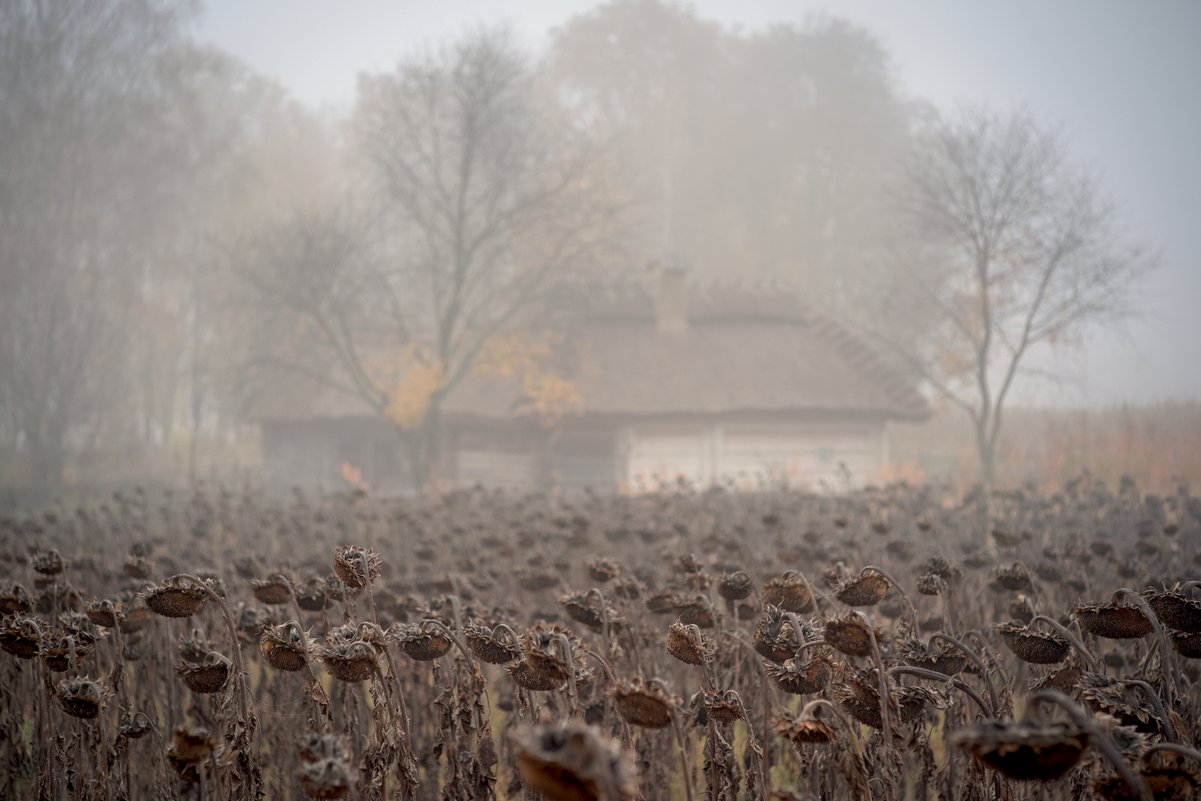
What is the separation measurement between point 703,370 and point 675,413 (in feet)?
7.48

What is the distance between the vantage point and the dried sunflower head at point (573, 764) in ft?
3.59

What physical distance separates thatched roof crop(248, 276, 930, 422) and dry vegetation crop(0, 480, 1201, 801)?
15.1 metres

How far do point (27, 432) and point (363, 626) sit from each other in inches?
1063

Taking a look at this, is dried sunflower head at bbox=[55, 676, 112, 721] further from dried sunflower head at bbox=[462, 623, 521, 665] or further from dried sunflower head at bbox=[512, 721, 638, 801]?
dried sunflower head at bbox=[512, 721, 638, 801]

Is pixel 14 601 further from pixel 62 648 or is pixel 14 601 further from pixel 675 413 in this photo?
pixel 675 413

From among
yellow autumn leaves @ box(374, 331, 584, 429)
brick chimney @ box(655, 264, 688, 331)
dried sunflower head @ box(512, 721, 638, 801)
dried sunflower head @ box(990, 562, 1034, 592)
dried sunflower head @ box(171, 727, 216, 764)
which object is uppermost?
brick chimney @ box(655, 264, 688, 331)

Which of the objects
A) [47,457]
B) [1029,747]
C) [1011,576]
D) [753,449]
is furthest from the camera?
[47,457]

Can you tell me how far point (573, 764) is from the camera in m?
1.12

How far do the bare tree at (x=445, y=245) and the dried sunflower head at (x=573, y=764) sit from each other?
18296 mm

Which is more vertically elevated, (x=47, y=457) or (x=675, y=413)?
(x=675, y=413)

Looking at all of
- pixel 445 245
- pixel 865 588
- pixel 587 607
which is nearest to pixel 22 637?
pixel 587 607

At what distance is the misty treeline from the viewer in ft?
67.2

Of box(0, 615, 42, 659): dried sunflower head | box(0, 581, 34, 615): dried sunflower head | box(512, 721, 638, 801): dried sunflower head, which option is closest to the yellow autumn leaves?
box(0, 581, 34, 615): dried sunflower head

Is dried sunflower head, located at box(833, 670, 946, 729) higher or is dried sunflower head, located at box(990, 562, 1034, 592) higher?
dried sunflower head, located at box(990, 562, 1034, 592)
